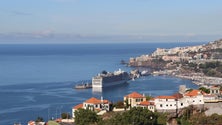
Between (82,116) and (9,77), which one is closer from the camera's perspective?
(82,116)

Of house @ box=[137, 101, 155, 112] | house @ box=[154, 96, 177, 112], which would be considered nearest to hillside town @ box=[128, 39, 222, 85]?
house @ box=[137, 101, 155, 112]

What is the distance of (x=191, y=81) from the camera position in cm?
6056

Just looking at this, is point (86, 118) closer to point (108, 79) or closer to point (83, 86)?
point (83, 86)

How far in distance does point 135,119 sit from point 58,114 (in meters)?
14.4

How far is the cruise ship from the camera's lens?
54.4 m

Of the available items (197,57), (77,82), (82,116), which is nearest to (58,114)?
(82,116)

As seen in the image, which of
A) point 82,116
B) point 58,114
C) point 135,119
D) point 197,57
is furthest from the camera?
point 197,57

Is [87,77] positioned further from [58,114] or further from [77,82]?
[58,114]

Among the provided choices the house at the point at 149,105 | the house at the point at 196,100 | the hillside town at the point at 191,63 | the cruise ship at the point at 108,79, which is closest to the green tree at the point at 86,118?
the house at the point at 149,105

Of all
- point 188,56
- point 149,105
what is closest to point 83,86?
point 149,105

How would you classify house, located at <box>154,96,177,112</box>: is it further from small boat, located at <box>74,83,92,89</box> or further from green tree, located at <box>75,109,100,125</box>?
small boat, located at <box>74,83,92,89</box>

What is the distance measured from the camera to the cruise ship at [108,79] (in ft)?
178

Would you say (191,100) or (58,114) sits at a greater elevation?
(191,100)

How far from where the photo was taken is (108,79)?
57.9 metres
